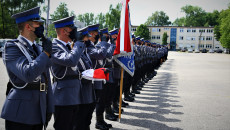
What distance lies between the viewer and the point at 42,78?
257cm

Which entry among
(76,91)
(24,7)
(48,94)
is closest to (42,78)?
(48,94)

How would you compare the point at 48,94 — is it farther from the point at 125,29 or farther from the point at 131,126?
the point at 125,29

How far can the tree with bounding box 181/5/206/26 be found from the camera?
119 m

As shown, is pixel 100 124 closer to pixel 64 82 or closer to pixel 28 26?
pixel 64 82

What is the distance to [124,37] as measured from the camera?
18.6 ft

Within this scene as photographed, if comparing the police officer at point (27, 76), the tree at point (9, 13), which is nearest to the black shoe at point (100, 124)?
the police officer at point (27, 76)

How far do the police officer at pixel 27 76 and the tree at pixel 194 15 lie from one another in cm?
12606

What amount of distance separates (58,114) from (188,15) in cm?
13057

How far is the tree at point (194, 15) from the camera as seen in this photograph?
119375mm

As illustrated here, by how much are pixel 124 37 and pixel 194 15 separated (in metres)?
127

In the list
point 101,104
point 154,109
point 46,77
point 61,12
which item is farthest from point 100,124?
point 61,12

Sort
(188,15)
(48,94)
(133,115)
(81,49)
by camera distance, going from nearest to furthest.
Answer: (48,94)
(81,49)
(133,115)
(188,15)

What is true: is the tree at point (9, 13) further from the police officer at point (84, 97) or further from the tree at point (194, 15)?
the tree at point (194, 15)

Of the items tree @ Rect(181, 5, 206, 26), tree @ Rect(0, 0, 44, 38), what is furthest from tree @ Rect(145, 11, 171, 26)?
tree @ Rect(0, 0, 44, 38)
